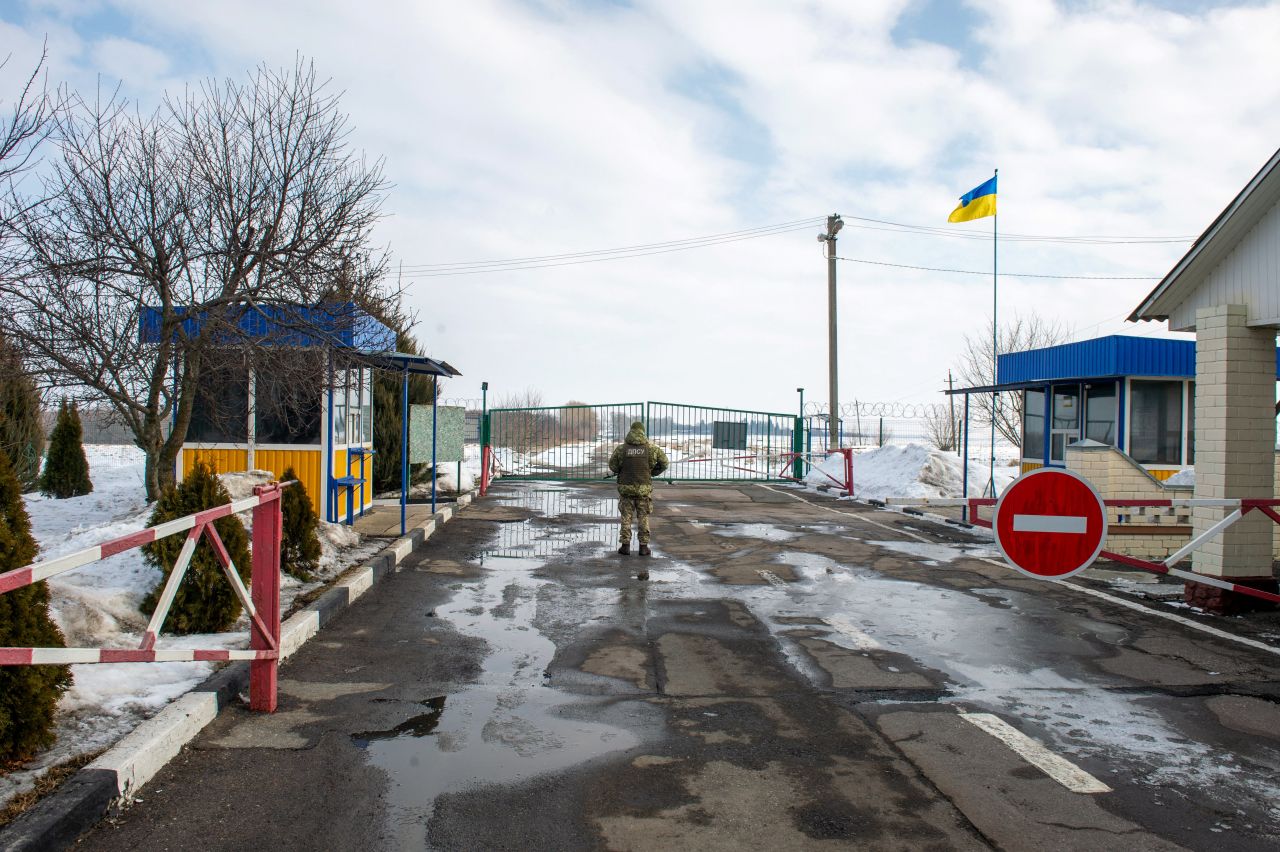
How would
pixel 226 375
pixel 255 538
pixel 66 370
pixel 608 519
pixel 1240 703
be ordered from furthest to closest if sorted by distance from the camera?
1. pixel 608 519
2. pixel 226 375
3. pixel 66 370
4. pixel 1240 703
5. pixel 255 538

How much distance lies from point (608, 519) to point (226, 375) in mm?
7247

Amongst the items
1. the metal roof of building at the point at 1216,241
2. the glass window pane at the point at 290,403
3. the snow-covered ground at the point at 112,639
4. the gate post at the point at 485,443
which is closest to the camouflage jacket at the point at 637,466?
the snow-covered ground at the point at 112,639

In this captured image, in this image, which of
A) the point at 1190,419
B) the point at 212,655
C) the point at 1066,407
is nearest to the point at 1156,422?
the point at 1190,419

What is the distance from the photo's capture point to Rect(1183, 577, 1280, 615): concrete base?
838cm

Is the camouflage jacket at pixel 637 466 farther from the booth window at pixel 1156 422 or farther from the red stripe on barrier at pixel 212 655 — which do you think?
the booth window at pixel 1156 422

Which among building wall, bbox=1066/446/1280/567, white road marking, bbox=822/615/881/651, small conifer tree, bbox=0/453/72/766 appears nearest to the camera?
small conifer tree, bbox=0/453/72/766

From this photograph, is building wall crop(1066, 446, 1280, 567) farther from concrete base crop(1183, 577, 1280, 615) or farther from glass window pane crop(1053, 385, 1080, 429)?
glass window pane crop(1053, 385, 1080, 429)

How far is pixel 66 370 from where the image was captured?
28.5ft

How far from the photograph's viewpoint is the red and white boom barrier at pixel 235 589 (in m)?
3.40

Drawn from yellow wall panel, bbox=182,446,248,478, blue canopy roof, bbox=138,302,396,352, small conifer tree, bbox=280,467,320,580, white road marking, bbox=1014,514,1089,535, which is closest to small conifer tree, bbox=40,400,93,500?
yellow wall panel, bbox=182,446,248,478

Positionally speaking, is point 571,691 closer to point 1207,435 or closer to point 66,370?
point 66,370

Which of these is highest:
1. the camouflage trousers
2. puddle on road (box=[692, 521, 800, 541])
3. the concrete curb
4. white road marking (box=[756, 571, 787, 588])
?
the camouflage trousers

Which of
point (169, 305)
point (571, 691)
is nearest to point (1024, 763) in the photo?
point (571, 691)

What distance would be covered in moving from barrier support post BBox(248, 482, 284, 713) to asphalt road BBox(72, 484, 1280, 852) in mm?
164
